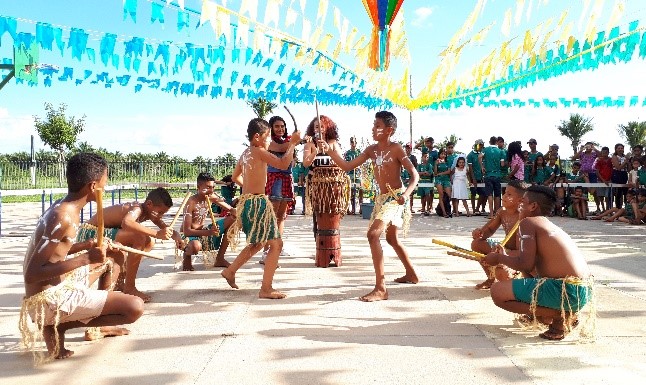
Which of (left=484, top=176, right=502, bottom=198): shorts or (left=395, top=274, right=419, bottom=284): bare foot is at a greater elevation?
(left=484, top=176, right=502, bottom=198): shorts

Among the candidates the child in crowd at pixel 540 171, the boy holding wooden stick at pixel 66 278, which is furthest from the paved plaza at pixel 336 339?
the child in crowd at pixel 540 171

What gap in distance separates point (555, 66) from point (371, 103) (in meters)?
5.76

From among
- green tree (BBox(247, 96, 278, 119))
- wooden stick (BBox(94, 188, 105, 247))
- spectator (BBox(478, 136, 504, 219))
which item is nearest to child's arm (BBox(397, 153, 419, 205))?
wooden stick (BBox(94, 188, 105, 247))

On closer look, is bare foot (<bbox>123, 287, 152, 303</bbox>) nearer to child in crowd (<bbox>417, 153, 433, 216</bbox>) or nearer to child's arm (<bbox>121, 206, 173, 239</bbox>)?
child's arm (<bbox>121, 206, 173, 239</bbox>)

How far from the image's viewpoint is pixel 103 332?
3461mm

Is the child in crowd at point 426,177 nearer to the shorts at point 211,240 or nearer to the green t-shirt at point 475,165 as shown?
Answer: the green t-shirt at point 475,165

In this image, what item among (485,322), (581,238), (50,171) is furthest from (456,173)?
(50,171)

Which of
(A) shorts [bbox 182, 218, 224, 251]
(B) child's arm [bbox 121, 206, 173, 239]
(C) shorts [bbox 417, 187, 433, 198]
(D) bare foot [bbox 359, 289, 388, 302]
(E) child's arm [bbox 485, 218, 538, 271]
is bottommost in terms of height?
(D) bare foot [bbox 359, 289, 388, 302]

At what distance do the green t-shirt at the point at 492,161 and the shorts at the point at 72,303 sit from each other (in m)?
11.0

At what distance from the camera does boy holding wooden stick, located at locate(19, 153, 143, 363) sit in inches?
115

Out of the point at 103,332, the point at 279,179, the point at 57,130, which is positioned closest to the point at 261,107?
the point at 57,130

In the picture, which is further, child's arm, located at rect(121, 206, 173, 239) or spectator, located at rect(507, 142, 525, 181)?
spectator, located at rect(507, 142, 525, 181)

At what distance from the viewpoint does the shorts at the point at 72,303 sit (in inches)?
117

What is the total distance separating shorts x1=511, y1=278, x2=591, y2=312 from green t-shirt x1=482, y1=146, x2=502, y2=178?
32.1ft
